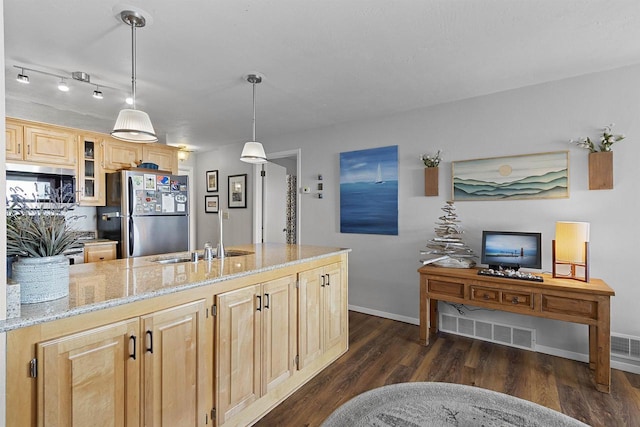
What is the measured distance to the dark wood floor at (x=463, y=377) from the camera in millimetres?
2041

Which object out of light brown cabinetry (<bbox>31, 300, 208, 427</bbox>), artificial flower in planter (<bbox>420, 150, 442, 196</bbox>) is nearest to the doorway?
artificial flower in planter (<bbox>420, 150, 442, 196</bbox>)

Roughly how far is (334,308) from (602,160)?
8.32 ft

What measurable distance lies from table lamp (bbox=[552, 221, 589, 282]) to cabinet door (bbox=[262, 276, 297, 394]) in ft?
7.19

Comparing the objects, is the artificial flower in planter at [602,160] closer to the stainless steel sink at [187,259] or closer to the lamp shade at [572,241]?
the lamp shade at [572,241]

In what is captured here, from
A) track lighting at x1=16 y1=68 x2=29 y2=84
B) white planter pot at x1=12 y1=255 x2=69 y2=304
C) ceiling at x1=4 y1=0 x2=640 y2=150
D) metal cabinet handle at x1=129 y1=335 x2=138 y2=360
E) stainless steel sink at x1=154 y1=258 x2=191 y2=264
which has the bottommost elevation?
metal cabinet handle at x1=129 y1=335 x2=138 y2=360

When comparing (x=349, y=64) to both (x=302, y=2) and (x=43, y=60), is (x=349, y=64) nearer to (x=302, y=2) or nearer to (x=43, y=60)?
(x=302, y=2)

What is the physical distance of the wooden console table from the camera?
227 centimetres

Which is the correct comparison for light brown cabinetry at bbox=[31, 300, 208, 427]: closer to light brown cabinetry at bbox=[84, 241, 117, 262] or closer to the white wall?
the white wall

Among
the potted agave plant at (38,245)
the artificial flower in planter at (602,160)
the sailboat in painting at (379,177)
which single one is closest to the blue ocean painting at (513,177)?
the artificial flower in planter at (602,160)

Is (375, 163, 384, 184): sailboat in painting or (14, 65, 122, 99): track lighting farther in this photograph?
(375, 163, 384, 184): sailboat in painting

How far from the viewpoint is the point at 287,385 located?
2.19 meters

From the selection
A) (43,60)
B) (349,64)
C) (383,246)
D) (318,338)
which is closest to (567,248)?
(383,246)

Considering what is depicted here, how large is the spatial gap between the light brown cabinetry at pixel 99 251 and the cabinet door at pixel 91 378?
2891 millimetres

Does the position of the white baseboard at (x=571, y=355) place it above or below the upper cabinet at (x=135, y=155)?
below
